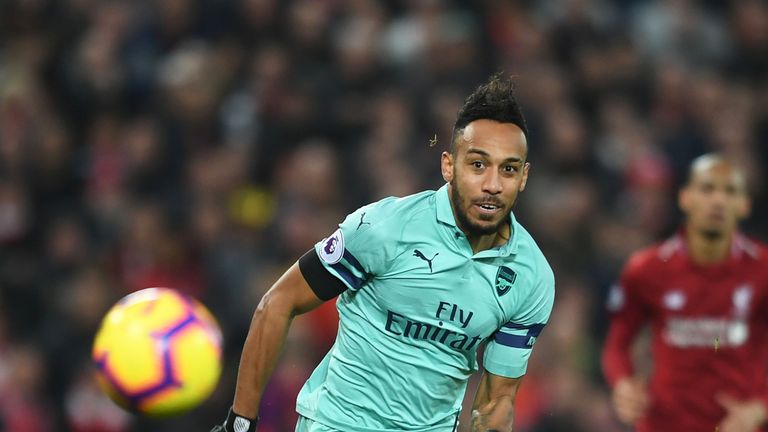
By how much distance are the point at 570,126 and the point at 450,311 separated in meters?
4.69

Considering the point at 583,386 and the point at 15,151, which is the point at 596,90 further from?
the point at 15,151

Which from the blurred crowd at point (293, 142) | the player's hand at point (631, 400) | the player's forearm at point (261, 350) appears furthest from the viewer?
the blurred crowd at point (293, 142)

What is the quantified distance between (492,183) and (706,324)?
2248mm

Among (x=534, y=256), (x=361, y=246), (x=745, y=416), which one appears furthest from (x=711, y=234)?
(x=361, y=246)

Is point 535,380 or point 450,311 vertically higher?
point 450,311

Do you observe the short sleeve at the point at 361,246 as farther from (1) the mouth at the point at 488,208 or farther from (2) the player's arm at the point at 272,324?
(1) the mouth at the point at 488,208

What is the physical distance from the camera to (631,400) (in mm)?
5387

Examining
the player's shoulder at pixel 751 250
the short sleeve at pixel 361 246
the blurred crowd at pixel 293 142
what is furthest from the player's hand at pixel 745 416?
the short sleeve at pixel 361 246

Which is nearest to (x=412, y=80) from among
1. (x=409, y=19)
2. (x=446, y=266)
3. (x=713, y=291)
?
(x=409, y=19)

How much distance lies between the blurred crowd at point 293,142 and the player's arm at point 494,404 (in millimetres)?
3239

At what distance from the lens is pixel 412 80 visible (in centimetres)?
863

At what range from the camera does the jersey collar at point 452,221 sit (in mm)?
3725

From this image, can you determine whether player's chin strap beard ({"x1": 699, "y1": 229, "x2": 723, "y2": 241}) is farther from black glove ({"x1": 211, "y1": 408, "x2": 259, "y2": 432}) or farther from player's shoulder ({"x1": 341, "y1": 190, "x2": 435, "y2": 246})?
black glove ({"x1": 211, "y1": 408, "x2": 259, "y2": 432})

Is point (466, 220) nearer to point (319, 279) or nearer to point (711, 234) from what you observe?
point (319, 279)
